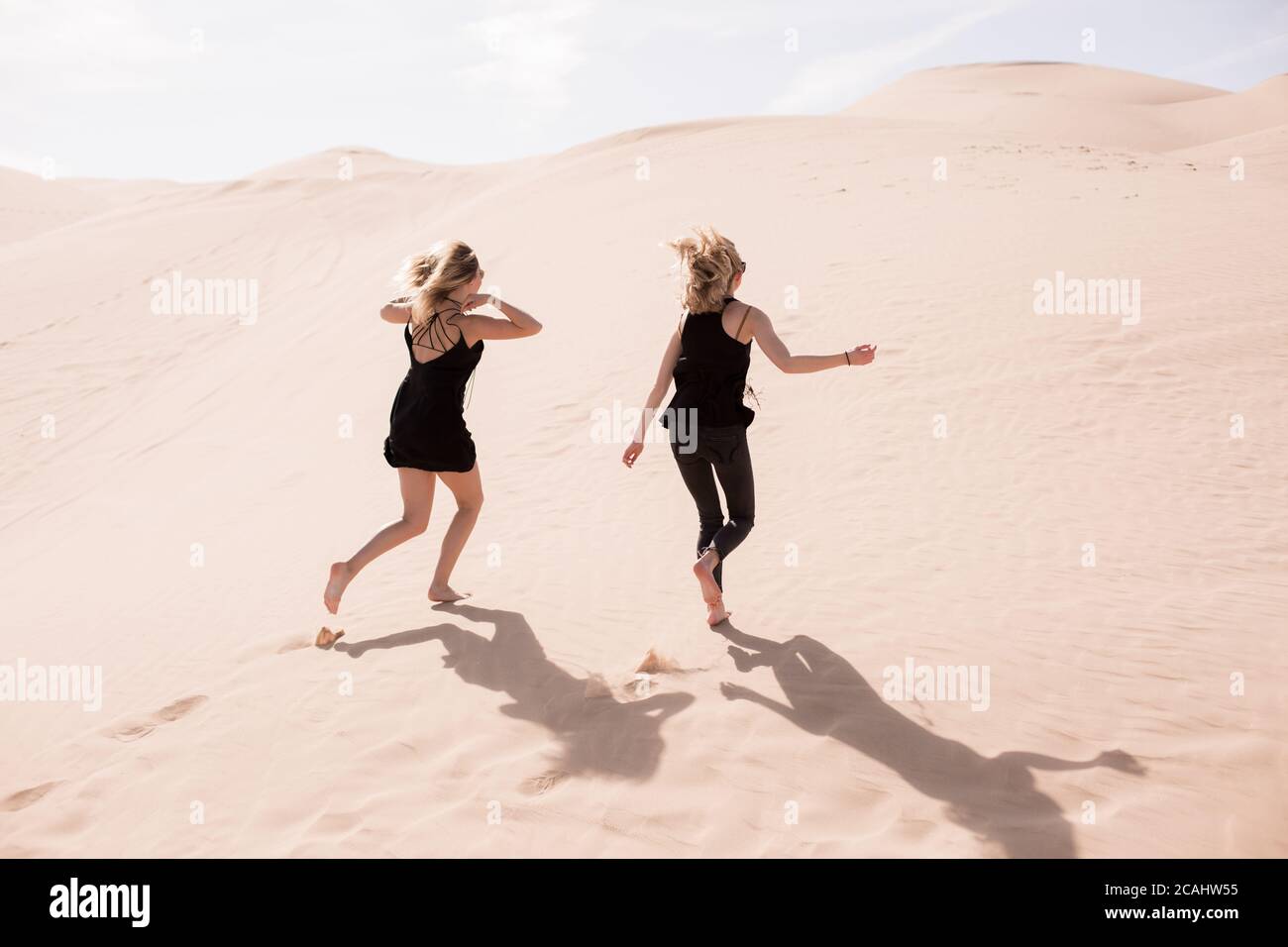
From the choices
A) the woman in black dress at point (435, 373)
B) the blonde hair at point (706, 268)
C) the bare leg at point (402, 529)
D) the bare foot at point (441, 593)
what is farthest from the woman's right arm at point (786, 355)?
the bare foot at point (441, 593)

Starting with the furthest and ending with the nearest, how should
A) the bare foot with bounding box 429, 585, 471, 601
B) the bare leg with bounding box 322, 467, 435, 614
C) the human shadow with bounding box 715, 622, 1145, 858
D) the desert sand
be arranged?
the bare foot with bounding box 429, 585, 471, 601 < the bare leg with bounding box 322, 467, 435, 614 < the desert sand < the human shadow with bounding box 715, 622, 1145, 858

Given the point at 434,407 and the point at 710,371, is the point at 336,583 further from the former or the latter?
the point at 710,371

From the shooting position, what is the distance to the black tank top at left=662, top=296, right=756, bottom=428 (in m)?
4.38

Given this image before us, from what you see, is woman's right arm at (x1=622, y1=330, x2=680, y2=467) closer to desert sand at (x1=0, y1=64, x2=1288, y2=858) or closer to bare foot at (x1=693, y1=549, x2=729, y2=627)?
bare foot at (x1=693, y1=549, x2=729, y2=627)

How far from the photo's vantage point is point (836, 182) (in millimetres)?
18266

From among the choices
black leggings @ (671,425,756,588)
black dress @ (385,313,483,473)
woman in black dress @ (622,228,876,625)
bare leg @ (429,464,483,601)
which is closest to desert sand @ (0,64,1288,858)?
bare leg @ (429,464,483,601)

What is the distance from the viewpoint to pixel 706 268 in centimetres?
428

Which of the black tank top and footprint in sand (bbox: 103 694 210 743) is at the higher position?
the black tank top

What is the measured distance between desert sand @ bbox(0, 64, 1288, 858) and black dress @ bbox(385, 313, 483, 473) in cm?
102

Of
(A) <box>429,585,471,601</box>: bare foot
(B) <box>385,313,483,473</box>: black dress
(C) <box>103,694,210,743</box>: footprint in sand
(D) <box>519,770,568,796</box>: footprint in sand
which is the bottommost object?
(D) <box>519,770,568,796</box>: footprint in sand

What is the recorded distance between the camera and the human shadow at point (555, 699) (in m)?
3.79
